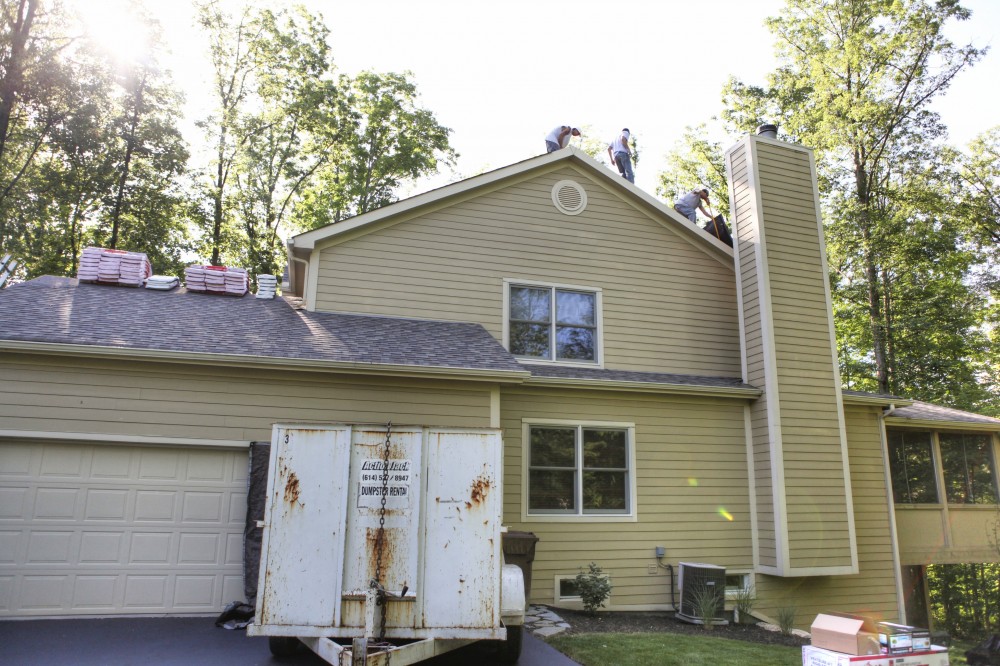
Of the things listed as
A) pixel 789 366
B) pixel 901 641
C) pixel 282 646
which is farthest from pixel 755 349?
pixel 282 646

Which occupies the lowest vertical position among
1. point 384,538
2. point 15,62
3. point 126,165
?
point 384,538

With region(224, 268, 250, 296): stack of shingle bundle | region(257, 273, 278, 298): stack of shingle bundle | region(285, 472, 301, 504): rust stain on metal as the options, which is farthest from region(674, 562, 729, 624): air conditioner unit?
Result: region(224, 268, 250, 296): stack of shingle bundle

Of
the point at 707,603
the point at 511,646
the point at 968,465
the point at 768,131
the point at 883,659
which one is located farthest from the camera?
the point at 968,465

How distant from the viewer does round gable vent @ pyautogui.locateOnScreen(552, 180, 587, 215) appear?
39.0 ft

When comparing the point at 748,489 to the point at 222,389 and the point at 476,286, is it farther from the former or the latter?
the point at 222,389

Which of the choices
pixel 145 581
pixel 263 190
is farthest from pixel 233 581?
pixel 263 190

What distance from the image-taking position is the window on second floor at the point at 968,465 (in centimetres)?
1286

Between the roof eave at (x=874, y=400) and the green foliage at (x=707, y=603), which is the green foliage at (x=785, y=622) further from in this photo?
the roof eave at (x=874, y=400)

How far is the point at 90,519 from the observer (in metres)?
7.62

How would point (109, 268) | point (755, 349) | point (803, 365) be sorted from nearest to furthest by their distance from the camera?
point (109, 268) → point (803, 365) → point (755, 349)

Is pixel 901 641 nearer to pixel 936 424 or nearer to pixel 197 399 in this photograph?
pixel 197 399

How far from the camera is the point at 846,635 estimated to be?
4949 mm

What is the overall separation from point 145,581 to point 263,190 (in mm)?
18384

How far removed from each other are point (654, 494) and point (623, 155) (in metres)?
7.12
